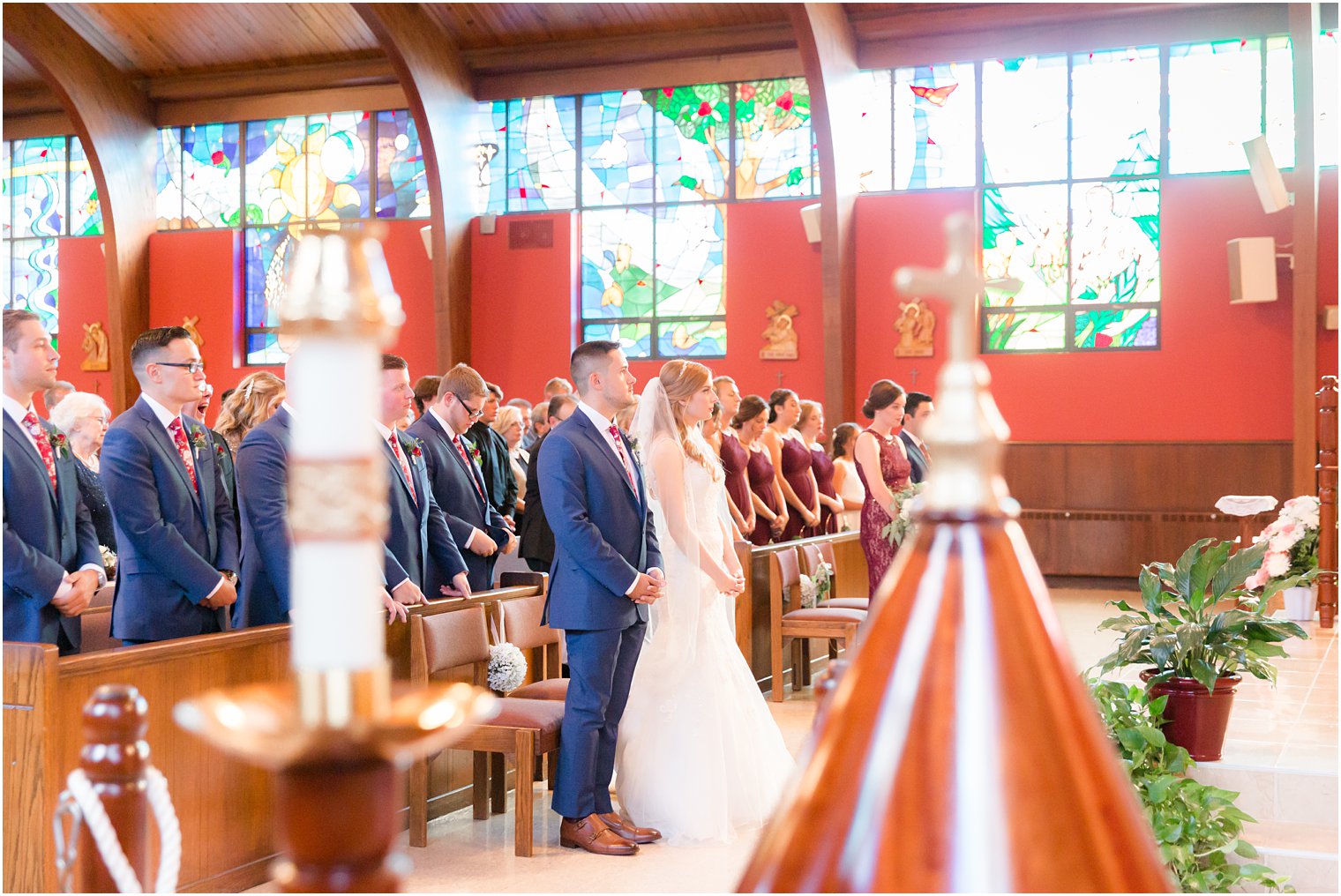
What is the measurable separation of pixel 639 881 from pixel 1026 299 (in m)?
9.64

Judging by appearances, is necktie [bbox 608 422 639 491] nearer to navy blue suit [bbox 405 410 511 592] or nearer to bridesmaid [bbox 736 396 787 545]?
navy blue suit [bbox 405 410 511 592]

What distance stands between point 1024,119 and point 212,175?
9.22 meters

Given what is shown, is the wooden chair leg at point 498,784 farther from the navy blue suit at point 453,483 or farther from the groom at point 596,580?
the navy blue suit at point 453,483

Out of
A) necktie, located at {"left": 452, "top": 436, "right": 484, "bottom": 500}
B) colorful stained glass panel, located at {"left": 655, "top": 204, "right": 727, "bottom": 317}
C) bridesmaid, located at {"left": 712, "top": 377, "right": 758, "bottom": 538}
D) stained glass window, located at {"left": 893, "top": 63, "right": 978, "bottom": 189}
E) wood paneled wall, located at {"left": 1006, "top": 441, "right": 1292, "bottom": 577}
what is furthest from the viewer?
colorful stained glass panel, located at {"left": 655, "top": 204, "right": 727, "bottom": 317}

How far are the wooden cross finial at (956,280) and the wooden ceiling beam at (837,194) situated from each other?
1171cm

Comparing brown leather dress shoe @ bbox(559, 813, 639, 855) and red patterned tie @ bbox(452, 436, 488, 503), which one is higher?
red patterned tie @ bbox(452, 436, 488, 503)

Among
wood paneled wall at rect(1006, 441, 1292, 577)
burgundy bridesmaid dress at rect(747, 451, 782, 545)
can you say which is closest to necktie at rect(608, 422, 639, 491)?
burgundy bridesmaid dress at rect(747, 451, 782, 545)

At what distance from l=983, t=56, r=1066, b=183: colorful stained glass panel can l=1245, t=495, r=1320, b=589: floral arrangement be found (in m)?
6.48

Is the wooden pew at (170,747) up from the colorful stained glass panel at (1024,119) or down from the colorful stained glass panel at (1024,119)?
down

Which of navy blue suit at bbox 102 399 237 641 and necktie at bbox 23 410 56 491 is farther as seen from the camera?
navy blue suit at bbox 102 399 237 641

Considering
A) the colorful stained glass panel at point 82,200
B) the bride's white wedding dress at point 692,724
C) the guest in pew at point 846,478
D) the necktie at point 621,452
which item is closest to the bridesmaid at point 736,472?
the guest in pew at point 846,478

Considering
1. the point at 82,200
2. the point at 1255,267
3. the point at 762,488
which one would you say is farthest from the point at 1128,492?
the point at 82,200

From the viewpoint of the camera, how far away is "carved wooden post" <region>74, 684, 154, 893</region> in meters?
0.75

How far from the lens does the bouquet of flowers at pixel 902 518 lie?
6.52 meters
